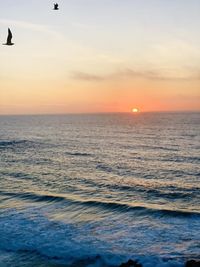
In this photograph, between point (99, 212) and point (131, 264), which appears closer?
point (131, 264)

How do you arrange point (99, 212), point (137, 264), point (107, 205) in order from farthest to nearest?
point (107, 205)
point (99, 212)
point (137, 264)

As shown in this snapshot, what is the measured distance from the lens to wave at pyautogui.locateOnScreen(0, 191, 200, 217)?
27767 millimetres

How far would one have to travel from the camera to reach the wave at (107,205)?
2777 cm

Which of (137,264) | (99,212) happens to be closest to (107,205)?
(99,212)

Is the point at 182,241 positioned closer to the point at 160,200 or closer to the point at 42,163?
the point at 160,200

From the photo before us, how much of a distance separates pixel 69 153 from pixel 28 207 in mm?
30250

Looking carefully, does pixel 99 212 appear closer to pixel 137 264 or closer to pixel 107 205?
pixel 107 205

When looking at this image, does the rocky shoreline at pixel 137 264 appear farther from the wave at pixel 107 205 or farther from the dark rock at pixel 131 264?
the wave at pixel 107 205

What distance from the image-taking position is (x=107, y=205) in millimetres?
29844

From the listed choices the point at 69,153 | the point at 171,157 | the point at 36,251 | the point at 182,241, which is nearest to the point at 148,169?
the point at 171,157

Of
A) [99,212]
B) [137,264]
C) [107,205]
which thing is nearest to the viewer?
[137,264]

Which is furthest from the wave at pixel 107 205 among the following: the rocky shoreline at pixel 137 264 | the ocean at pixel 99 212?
the rocky shoreline at pixel 137 264

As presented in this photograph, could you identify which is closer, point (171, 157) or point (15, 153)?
point (171, 157)

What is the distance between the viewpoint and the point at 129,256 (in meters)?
20.1
